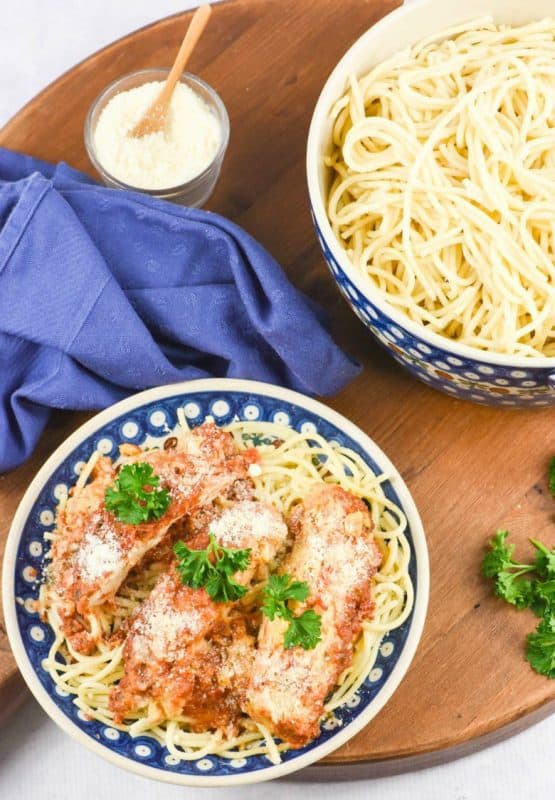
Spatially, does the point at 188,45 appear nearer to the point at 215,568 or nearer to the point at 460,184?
the point at 460,184

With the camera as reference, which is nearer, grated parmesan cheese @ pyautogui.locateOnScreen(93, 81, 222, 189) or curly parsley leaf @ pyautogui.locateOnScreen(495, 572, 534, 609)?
curly parsley leaf @ pyautogui.locateOnScreen(495, 572, 534, 609)

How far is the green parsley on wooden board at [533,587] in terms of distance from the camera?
2779 mm

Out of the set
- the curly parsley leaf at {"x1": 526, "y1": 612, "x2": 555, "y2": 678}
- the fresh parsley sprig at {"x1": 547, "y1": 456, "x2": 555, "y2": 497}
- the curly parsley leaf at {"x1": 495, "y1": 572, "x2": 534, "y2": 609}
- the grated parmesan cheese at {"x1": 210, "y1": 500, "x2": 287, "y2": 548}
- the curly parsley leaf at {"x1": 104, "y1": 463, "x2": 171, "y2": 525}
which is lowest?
the curly parsley leaf at {"x1": 526, "y1": 612, "x2": 555, "y2": 678}

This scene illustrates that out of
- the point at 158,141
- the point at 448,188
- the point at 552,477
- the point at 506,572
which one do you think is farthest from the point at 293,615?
the point at 158,141

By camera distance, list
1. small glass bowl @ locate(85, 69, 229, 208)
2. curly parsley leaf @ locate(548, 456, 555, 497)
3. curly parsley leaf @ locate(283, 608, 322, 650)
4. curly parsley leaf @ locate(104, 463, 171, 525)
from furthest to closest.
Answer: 1. small glass bowl @ locate(85, 69, 229, 208)
2. curly parsley leaf @ locate(548, 456, 555, 497)
3. curly parsley leaf @ locate(104, 463, 171, 525)
4. curly parsley leaf @ locate(283, 608, 322, 650)

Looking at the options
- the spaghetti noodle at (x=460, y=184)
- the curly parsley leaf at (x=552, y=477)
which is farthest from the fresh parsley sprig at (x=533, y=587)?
the spaghetti noodle at (x=460, y=184)

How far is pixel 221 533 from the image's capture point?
2648 millimetres

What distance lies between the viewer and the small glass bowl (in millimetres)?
3041

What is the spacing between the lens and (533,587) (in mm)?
2836

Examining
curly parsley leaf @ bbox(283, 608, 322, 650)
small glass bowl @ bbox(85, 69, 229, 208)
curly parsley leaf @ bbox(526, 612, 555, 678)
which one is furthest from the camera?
small glass bowl @ bbox(85, 69, 229, 208)

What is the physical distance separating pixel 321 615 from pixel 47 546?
0.77 metres

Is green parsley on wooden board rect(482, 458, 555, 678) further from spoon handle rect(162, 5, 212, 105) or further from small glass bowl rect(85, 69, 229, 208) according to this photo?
spoon handle rect(162, 5, 212, 105)

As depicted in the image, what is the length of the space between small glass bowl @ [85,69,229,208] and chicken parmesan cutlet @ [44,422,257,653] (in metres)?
0.73

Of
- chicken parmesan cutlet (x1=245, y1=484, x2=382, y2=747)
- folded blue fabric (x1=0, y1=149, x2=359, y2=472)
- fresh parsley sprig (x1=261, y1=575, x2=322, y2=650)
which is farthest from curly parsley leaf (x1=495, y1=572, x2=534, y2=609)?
folded blue fabric (x1=0, y1=149, x2=359, y2=472)
